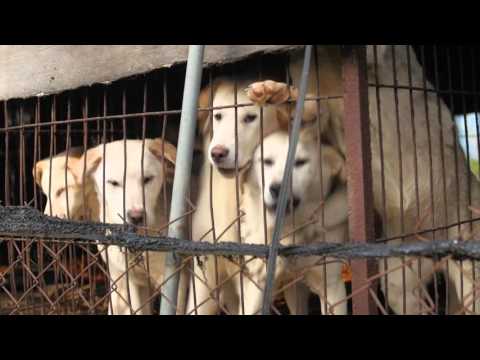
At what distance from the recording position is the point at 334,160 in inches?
136

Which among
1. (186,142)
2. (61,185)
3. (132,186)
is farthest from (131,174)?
(186,142)

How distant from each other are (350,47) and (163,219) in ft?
5.03

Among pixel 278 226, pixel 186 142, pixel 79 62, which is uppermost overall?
pixel 79 62

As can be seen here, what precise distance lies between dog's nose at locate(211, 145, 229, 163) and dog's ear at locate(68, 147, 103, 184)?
0.82m

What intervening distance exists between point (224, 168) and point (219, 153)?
0.29 feet

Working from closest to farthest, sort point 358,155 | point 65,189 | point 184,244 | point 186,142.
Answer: point 184,244 → point 186,142 → point 358,155 → point 65,189

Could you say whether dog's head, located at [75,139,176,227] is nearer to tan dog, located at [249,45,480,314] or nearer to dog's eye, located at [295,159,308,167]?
dog's eye, located at [295,159,308,167]

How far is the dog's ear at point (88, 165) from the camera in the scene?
12.6 ft

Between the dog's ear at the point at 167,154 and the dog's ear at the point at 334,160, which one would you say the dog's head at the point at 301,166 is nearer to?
the dog's ear at the point at 334,160

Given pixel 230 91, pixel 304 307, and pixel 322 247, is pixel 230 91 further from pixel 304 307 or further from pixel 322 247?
pixel 322 247

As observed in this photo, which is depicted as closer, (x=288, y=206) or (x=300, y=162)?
(x=288, y=206)

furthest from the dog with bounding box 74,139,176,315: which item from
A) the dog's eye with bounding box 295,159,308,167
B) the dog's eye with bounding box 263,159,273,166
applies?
the dog's eye with bounding box 295,159,308,167

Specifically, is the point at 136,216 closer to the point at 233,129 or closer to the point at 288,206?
the point at 233,129
